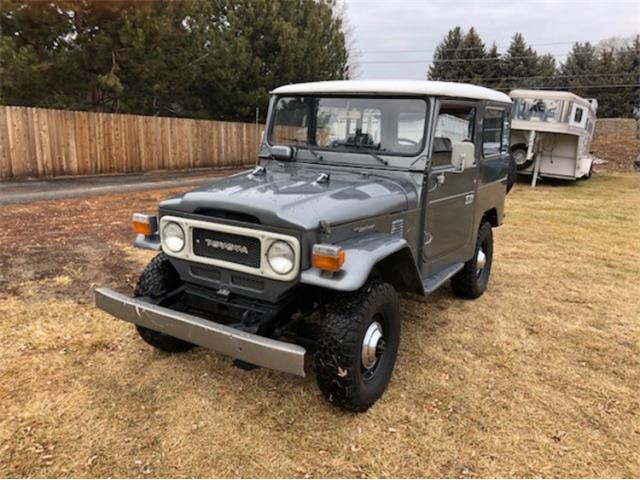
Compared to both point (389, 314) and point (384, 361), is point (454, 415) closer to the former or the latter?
point (384, 361)

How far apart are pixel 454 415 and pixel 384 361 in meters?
0.55

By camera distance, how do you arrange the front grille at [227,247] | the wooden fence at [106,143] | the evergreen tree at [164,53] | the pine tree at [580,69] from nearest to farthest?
the front grille at [227,247], the wooden fence at [106,143], the evergreen tree at [164,53], the pine tree at [580,69]

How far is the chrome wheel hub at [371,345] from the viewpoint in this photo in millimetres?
3000

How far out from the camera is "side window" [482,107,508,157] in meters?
4.61

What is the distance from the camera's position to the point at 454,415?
123 inches

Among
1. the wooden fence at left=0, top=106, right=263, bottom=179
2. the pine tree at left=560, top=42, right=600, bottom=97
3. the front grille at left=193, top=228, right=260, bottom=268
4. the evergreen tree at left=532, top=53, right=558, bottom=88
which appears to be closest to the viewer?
the front grille at left=193, top=228, right=260, bottom=268

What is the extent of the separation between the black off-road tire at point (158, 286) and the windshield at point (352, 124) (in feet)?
4.71

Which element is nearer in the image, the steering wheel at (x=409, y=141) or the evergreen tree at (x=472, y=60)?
the steering wheel at (x=409, y=141)

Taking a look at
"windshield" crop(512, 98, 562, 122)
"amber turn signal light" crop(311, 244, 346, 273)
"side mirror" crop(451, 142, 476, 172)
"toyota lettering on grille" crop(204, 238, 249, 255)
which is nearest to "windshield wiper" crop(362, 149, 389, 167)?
"side mirror" crop(451, 142, 476, 172)

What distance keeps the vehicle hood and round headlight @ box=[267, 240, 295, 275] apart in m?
0.12

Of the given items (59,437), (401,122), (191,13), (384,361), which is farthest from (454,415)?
(191,13)

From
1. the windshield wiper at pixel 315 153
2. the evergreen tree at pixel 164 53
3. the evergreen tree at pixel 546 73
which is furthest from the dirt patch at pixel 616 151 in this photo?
the windshield wiper at pixel 315 153

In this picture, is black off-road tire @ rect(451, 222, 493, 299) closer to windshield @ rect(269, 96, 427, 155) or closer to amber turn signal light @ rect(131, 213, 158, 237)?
windshield @ rect(269, 96, 427, 155)

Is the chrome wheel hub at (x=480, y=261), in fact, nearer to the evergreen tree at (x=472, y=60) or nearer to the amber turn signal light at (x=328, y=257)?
the amber turn signal light at (x=328, y=257)
